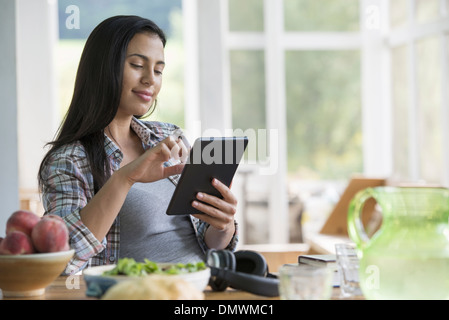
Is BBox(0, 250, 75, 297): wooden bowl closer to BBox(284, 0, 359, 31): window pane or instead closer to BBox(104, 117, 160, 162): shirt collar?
BBox(104, 117, 160, 162): shirt collar

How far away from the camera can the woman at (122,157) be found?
1.80 meters

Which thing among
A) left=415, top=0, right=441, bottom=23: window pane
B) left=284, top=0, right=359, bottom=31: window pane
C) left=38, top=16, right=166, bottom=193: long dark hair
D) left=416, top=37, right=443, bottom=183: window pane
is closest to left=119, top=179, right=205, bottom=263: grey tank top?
left=38, top=16, right=166, bottom=193: long dark hair

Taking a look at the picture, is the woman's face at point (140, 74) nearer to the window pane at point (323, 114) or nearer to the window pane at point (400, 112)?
the window pane at point (400, 112)

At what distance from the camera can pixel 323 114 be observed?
650cm

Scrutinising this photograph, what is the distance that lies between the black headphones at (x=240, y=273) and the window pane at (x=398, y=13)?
4.88 metres

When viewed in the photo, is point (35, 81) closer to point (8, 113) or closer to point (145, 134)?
point (8, 113)

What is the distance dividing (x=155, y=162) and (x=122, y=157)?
1.44ft

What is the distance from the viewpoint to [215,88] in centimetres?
496

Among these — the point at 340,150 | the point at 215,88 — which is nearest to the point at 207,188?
the point at 215,88

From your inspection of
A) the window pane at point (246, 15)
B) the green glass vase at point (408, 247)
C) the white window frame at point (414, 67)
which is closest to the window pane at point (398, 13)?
the white window frame at point (414, 67)

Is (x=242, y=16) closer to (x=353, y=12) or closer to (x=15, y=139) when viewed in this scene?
(x=353, y=12)

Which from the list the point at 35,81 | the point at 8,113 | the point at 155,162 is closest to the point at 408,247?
the point at 155,162

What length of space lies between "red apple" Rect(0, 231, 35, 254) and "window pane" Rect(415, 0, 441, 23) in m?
4.56

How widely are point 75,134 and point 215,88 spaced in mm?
3080
